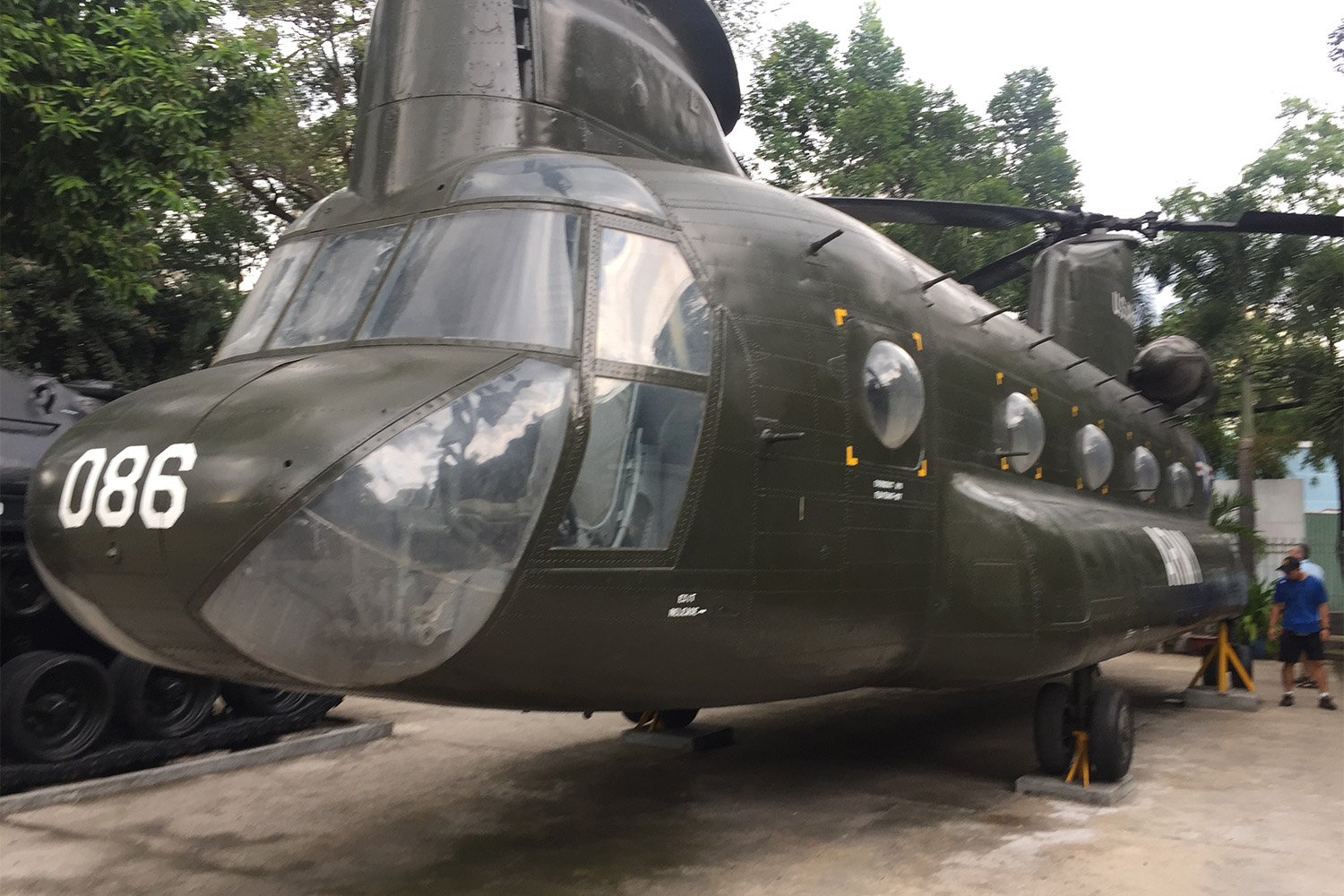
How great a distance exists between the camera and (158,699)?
7.37 meters

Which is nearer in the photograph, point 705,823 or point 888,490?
point 888,490

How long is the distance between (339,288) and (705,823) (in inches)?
128

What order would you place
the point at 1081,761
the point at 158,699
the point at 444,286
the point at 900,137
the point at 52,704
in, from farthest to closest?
the point at 900,137
the point at 158,699
the point at 52,704
the point at 1081,761
the point at 444,286

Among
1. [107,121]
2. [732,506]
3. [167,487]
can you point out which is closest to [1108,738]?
[732,506]

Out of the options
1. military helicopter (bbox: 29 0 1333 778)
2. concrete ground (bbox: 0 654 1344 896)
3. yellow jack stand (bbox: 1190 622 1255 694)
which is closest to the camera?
military helicopter (bbox: 29 0 1333 778)

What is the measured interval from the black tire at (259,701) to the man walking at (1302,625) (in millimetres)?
8269

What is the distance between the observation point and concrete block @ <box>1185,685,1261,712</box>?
9.68 m

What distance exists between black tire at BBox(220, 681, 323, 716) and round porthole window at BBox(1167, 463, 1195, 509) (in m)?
7.05

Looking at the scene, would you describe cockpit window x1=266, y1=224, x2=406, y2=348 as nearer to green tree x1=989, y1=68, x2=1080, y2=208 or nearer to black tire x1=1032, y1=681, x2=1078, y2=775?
black tire x1=1032, y1=681, x2=1078, y2=775

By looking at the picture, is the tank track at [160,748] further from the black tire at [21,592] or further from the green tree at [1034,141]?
the green tree at [1034,141]

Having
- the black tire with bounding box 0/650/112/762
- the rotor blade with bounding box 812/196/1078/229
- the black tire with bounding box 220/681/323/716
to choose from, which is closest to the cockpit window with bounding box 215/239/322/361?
the black tire with bounding box 0/650/112/762

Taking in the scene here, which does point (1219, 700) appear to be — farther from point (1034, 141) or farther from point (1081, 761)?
point (1034, 141)

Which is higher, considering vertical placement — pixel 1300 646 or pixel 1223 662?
pixel 1300 646

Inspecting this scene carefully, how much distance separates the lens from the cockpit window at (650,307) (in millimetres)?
3977
